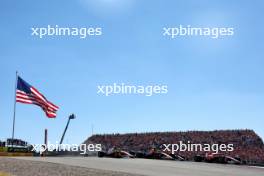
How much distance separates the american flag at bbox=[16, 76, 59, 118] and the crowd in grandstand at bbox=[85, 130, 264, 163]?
73.7 feet

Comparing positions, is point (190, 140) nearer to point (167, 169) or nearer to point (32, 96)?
point (32, 96)

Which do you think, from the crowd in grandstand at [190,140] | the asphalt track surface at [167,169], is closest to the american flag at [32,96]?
the asphalt track surface at [167,169]

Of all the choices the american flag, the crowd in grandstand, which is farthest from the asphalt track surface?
the crowd in grandstand

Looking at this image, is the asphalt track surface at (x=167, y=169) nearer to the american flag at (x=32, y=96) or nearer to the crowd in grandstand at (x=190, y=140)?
the american flag at (x=32, y=96)

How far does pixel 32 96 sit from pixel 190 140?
28.9 m

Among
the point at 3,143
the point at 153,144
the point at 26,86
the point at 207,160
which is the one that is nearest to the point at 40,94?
the point at 26,86

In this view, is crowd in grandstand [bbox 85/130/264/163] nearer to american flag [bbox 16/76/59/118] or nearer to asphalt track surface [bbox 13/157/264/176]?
american flag [bbox 16/76/59/118]

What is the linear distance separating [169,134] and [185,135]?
2488 millimetres

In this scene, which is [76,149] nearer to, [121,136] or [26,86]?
[26,86]

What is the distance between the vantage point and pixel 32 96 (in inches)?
1646

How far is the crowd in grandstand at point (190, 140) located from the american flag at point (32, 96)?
22477 mm

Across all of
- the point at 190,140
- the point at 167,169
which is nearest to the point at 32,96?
the point at 167,169

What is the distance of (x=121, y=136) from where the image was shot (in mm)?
70938

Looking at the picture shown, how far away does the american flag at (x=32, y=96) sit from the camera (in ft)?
136
